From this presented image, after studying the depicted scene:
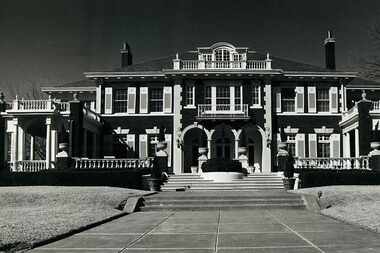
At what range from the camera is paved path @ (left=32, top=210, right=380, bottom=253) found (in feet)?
27.5

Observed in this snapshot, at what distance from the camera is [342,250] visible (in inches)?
314

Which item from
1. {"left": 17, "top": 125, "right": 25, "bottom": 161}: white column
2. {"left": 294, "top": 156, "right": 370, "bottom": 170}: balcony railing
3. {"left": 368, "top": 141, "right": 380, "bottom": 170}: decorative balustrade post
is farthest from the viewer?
{"left": 17, "top": 125, "right": 25, "bottom": 161}: white column

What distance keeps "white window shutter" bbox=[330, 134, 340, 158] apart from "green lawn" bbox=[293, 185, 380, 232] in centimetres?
1922

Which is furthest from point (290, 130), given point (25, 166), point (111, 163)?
point (25, 166)

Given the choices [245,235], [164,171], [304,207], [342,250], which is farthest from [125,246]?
[164,171]

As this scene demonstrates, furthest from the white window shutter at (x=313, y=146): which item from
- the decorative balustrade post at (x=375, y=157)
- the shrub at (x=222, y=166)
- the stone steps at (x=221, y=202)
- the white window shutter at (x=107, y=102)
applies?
the stone steps at (x=221, y=202)

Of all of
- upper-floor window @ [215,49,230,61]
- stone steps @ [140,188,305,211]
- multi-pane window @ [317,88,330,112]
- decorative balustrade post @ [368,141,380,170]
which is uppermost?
upper-floor window @ [215,49,230,61]

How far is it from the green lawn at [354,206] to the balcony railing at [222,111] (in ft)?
56.8

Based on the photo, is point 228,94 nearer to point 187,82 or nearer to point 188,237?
point 187,82

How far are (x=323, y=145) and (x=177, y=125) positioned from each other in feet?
35.6

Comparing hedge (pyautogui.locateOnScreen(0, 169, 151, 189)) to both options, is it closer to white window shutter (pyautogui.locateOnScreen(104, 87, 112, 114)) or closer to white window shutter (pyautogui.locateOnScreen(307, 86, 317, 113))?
white window shutter (pyautogui.locateOnScreen(104, 87, 112, 114))

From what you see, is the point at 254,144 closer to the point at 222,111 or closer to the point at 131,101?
the point at 222,111

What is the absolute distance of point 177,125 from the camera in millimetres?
36469

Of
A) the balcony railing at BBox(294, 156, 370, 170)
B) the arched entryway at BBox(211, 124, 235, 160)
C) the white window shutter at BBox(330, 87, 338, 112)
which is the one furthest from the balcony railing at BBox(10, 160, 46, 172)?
the white window shutter at BBox(330, 87, 338, 112)
